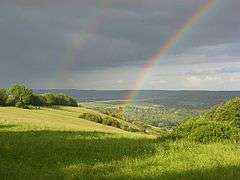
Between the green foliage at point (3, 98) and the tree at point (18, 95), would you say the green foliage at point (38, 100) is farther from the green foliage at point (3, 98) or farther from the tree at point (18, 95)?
the green foliage at point (3, 98)

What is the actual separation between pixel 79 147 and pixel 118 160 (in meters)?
4.73

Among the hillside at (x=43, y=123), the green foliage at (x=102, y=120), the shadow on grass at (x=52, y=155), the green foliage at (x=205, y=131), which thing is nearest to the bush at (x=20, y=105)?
the hillside at (x=43, y=123)

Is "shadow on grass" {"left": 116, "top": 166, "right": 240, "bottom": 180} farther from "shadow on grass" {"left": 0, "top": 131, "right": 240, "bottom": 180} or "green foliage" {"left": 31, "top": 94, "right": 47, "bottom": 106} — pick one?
"green foliage" {"left": 31, "top": 94, "right": 47, "bottom": 106}

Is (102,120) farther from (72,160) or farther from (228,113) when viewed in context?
(72,160)

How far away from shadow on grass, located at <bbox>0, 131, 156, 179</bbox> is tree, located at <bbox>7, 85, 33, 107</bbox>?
92.9 m

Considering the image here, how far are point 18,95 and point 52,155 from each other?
101845mm

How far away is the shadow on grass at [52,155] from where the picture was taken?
1934 cm

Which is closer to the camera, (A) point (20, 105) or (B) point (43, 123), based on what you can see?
(B) point (43, 123)

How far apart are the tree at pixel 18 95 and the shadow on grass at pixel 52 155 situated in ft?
305

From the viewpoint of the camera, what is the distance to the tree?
400 feet

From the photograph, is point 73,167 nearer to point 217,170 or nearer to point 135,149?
point 217,170

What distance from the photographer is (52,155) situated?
81.3ft

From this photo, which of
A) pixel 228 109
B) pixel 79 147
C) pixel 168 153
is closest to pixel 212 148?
pixel 168 153

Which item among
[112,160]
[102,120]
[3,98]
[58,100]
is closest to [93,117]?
[102,120]
